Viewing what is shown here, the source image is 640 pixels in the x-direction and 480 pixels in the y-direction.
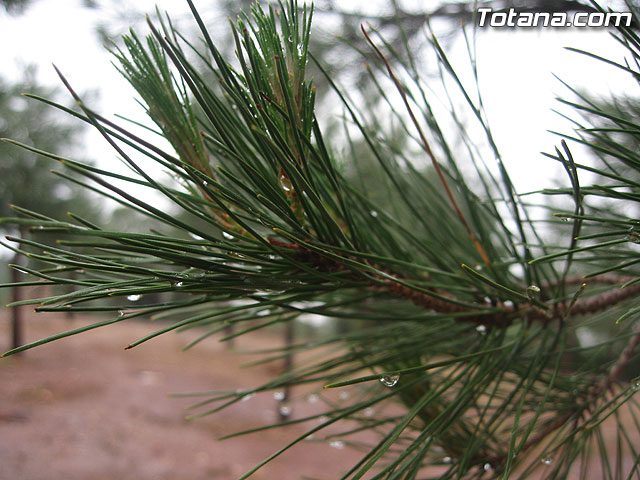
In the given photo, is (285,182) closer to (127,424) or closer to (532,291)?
(532,291)

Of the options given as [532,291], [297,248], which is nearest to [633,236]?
[532,291]

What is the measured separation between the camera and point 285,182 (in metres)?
0.35

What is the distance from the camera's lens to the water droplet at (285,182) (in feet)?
1.16

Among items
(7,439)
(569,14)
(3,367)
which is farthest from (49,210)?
(569,14)

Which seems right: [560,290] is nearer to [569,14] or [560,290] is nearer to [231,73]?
[231,73]

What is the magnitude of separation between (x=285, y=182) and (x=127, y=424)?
2.99 metres

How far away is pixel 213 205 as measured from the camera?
352mm

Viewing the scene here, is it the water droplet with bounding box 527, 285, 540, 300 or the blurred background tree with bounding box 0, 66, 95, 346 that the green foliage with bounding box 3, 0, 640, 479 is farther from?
the blurred background tree with bounding box 0, 66, 95, 346

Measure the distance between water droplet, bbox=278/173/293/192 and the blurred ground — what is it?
1.22 ft

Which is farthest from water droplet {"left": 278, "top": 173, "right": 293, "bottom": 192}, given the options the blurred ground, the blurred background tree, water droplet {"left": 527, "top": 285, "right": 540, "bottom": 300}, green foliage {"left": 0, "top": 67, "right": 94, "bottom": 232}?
green foliage {"left": 0, "top": 67, "right": 94, "bottom": 232}

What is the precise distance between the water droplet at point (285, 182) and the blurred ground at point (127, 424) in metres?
0.37

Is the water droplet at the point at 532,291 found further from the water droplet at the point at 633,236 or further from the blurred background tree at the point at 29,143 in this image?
the blurred background tree at the point at 29,143

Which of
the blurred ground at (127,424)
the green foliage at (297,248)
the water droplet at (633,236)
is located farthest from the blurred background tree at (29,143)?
the water droplet at (633,236)

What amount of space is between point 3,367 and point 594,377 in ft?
14.3
